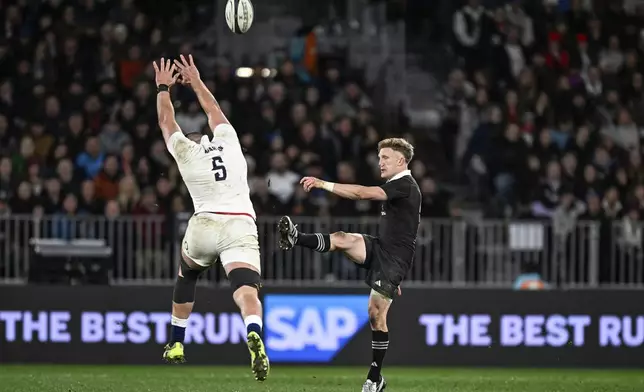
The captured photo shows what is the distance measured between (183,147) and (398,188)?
2043mm

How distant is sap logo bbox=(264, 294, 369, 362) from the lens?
19.5m

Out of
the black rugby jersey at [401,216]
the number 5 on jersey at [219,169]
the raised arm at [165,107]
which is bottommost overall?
the black rugby jersey at [401,216]

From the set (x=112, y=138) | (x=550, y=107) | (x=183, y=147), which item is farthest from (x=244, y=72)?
(x=183, y=147)

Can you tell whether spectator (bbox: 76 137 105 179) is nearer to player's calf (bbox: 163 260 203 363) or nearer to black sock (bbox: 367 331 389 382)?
player's calf (bbox: 163 260 203 363)

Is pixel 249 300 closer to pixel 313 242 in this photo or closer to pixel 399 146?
pixel 313 242

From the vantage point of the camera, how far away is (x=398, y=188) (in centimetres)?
1355

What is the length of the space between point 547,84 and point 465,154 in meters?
2.39

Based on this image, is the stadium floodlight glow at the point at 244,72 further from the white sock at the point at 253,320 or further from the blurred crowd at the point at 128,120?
the white sock at the point at 253,320

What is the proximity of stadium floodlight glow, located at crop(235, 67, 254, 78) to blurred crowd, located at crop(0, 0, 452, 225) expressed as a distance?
0.27 feet

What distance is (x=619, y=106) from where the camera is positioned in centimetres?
2444

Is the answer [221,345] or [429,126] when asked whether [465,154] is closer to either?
[429,126]

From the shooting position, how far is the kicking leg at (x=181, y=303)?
1341 centimetres

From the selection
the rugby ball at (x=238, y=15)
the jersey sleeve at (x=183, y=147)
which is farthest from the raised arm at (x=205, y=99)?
the rugby ball at (x=238, y=15)

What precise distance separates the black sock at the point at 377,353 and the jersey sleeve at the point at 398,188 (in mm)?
1385
